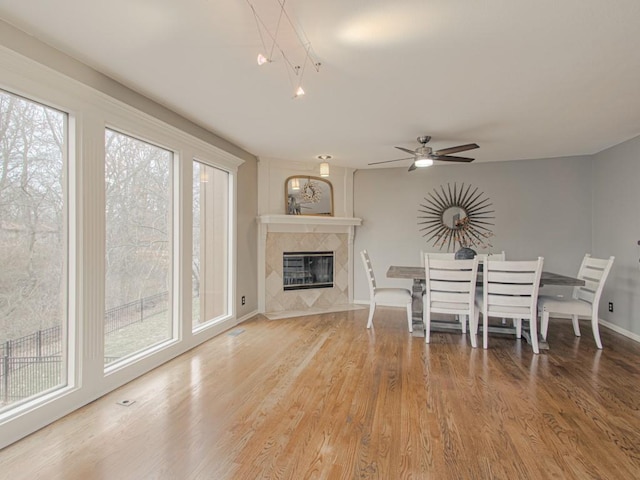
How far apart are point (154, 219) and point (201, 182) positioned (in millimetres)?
839

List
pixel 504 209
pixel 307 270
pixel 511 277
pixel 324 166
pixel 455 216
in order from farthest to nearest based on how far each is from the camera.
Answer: pixel 307 270 < pixel 455 216 < pixel 504 209 < pixel 324 166 < pixel 511 277

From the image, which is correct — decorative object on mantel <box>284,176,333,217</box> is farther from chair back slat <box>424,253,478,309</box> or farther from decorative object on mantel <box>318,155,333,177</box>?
chair back slat <box>424,253,478,309</box>

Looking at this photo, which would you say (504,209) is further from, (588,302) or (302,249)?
(302,249)

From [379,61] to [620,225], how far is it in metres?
3.96

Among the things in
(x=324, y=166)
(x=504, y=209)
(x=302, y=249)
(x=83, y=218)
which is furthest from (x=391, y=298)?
(x=83, y=218)

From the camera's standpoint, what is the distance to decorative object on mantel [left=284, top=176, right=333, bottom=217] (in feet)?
16.8

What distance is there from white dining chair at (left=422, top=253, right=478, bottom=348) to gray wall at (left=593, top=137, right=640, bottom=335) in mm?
2022

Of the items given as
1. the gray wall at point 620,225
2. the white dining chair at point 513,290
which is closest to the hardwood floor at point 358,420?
the white dining chair at point 513,290

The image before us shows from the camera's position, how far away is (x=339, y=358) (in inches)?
122

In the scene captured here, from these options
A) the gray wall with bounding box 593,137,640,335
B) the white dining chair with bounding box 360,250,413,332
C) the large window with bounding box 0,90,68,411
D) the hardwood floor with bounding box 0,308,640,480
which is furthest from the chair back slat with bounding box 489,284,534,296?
the large window with bounding box 0,90,68,411

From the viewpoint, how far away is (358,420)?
6.72ft

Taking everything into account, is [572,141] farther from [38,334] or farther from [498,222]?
[38,334]

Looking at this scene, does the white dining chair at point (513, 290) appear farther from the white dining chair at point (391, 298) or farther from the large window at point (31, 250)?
the large window at point (31, 250)

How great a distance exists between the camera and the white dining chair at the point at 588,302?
331 cm
